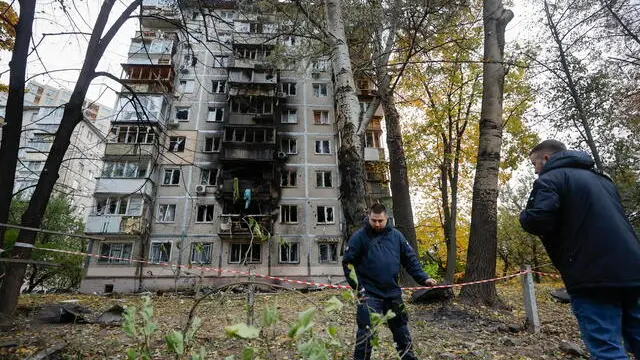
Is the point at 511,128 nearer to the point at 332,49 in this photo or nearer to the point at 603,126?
the point at 603,126

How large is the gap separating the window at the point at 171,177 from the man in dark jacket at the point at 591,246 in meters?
24.4

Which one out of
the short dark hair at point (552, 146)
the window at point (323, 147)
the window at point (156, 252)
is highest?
the window at point (323, 147)

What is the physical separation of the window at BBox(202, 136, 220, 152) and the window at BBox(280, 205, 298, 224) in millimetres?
7109

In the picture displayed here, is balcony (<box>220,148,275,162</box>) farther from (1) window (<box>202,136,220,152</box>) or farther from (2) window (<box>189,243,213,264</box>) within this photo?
(2) window (<box>189,243,213,264</box>)

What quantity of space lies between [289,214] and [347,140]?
60.8 ft

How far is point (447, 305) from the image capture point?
685cm

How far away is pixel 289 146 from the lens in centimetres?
2553

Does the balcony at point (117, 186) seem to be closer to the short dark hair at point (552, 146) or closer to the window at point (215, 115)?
the window at point (215, 115)

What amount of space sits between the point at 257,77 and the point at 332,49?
22.1m

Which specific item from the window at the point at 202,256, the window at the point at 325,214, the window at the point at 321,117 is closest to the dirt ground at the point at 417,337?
the window at the point at 202,256

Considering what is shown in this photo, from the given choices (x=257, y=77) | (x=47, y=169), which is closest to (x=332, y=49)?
(x=47, y=169)

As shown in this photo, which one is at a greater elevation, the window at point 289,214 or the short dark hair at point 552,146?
the window at point 289,214

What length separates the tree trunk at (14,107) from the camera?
18.9 feet

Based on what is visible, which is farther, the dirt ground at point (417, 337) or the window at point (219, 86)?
the window at point (219, 86)
